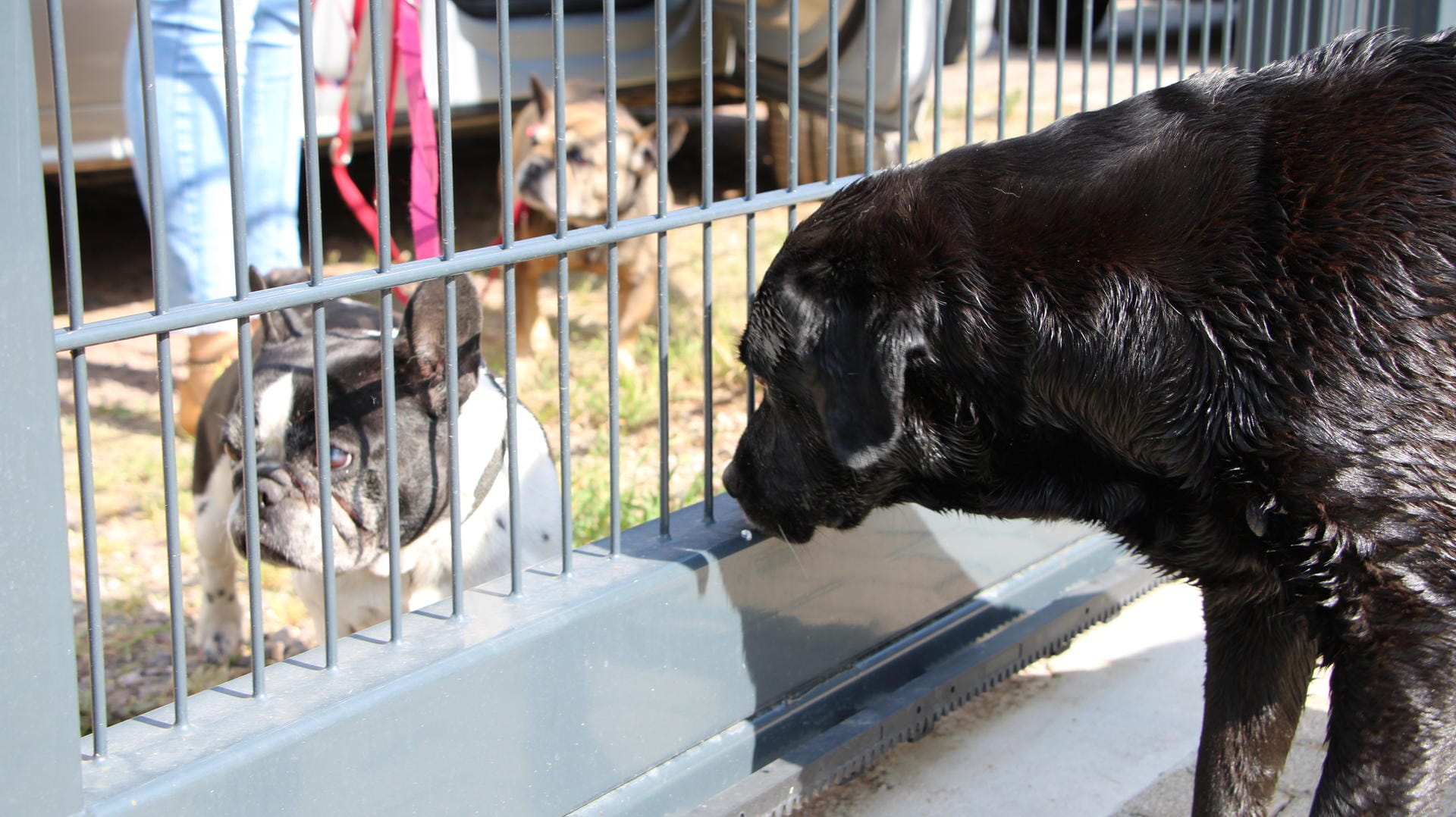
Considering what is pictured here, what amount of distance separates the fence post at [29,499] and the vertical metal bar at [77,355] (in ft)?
0.10

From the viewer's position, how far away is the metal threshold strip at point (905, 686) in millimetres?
2842

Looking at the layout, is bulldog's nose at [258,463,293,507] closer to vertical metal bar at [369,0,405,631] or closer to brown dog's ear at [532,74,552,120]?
vertical metal bar at [369,0,405,631]

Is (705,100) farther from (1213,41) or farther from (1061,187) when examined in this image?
(1213,41)

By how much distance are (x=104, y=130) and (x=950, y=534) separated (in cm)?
435

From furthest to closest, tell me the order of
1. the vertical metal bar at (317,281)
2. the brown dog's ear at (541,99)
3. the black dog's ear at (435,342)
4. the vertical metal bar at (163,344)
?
1. the brown dog's ear at (541,99)
2. the black dog's ear at (435,342)
3. the vertical metal bar at (317,281)
4. the vertical metal bar at (163,344)

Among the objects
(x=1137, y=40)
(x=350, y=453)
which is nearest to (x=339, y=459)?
(x=350, y=453)

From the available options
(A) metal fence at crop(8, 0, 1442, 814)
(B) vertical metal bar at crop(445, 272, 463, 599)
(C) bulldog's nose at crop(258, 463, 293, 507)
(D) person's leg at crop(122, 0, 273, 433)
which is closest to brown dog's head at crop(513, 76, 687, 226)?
(D) person's leg at crop(122, 0, 273, 433)

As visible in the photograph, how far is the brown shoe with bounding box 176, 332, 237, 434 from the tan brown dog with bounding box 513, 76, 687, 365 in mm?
1726

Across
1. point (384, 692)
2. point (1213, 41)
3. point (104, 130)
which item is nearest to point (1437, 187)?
point (384, 692)

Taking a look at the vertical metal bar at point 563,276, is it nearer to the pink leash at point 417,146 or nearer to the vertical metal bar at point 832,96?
the vertical metal bar at point 832,96

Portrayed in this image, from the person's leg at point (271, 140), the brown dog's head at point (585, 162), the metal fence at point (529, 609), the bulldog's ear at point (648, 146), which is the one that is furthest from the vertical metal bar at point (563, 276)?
the brown dog's head at point (585, 162)

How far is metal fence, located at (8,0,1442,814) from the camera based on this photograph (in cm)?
188

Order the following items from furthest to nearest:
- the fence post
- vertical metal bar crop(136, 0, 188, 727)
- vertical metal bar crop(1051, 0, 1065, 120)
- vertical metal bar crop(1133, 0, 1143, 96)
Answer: vertical metal bar crop(1133, 0, 1143, 96) → vertical metal bar crop(1051, 0, 1065, 120) → vertical metal bar crop(136, 0, 188, 727) → the fence post

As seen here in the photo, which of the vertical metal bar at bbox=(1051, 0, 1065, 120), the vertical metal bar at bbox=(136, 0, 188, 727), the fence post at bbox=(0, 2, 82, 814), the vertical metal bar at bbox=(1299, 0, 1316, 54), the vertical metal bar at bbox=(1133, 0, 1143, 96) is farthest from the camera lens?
the vertical metal bar at bbox=(1299, 0, 1316, 54)
